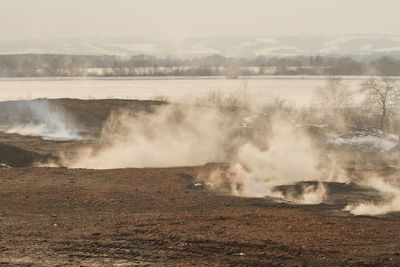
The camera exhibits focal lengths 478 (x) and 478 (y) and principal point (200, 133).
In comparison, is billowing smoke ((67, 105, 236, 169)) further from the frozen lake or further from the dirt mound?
the frozen lake

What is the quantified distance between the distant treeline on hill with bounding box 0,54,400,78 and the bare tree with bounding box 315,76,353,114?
93.5ft

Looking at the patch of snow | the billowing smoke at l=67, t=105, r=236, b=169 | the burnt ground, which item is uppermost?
the burnt ground

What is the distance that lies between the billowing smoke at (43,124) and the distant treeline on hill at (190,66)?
47084mm

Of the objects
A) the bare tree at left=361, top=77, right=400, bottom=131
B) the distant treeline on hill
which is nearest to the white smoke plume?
the bare tree at left=361, top=77, right=400, bottom=131

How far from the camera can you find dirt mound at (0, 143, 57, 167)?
22.9 m

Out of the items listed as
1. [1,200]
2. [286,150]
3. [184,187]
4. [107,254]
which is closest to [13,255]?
[107,254]

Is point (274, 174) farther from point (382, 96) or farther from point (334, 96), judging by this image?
point (334, 96)

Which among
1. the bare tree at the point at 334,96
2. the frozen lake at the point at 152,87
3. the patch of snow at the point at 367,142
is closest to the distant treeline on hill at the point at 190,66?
the frozen lake at the point at 152,87

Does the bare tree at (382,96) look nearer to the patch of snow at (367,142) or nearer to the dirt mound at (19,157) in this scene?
the patch of snow at (367,142)

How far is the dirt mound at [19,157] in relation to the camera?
22.9 m

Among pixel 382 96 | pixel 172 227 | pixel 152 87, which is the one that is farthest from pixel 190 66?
pixel 172 227

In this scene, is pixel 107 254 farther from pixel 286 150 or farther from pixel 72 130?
pixel 72 130

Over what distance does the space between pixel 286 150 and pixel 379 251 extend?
47.8 feet

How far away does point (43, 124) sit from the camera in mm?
37812
